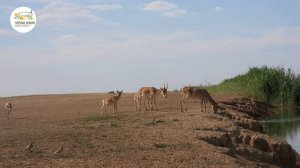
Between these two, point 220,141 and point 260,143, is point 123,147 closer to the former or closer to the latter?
point 220,141

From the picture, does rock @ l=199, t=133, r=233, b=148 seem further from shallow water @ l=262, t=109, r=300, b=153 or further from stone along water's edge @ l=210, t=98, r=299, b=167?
shallow water @ l=262, t=109, r=300, b=153

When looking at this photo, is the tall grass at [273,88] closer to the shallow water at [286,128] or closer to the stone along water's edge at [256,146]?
the shallow water at [286,128]

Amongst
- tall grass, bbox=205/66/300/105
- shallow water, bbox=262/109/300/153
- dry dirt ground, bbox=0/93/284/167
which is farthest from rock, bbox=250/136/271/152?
tall grass, bbox=205/66/300/105

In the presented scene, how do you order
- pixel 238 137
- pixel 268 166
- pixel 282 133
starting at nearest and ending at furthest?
pixel 268 166 < pixel 238 137 < pixel 282 133

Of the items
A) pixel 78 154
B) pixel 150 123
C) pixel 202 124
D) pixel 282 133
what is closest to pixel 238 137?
pixel 202 124

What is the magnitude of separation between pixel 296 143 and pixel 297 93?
68.4ft

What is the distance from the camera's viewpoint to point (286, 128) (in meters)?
27.4

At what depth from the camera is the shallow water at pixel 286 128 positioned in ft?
76.2

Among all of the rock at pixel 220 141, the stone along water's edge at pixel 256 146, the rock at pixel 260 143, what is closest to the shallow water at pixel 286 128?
the stone along water's edge at pixel 256 146

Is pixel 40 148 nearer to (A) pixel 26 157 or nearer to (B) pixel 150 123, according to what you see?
(A) pixel 26 157

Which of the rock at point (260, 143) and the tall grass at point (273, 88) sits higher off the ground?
the tall grass at point (273, 88)

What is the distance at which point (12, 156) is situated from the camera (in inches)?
486

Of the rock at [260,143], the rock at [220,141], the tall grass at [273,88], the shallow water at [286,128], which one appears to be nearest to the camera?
the rock at [220,141]

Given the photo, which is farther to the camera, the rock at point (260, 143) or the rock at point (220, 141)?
the rock at point (260, 143)
